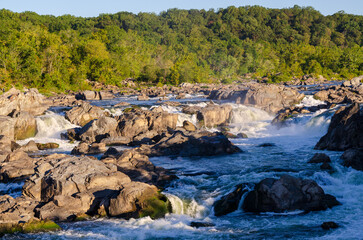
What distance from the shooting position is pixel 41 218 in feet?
41.6

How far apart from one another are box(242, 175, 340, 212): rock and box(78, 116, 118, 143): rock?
55.5 ft

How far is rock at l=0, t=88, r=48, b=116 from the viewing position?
102ft

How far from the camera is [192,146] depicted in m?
23.1

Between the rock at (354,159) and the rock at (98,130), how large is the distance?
17225 mm

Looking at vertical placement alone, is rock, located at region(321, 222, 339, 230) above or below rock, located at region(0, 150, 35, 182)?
below

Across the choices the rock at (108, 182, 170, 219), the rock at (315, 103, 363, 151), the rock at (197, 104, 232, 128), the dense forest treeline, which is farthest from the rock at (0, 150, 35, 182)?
the dense forest treeline

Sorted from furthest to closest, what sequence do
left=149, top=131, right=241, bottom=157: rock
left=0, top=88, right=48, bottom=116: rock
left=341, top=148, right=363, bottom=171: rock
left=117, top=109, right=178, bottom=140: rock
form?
left=0, top=88, right=48, bottom=116: rock
left=117, top=109, right=178, bottom=140: rock
left=149, top=131, right=241, bottom=157: rock
left=341, top=148, right=363, bottom=171: rock

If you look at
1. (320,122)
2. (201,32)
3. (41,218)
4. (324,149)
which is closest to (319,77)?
(320,122)

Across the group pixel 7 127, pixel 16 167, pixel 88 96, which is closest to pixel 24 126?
pixel 7 127

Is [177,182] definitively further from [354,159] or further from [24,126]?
[24,126]

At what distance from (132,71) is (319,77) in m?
49.3

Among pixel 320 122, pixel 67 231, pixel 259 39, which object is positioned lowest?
pixel 67 231

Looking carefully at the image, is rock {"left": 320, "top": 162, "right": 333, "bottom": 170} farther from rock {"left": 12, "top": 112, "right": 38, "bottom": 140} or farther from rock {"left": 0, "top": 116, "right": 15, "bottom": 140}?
rock {"left": 12, "top": 112, "right": 38, "bottom": 140}

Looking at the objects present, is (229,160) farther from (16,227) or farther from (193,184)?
(16,227)
